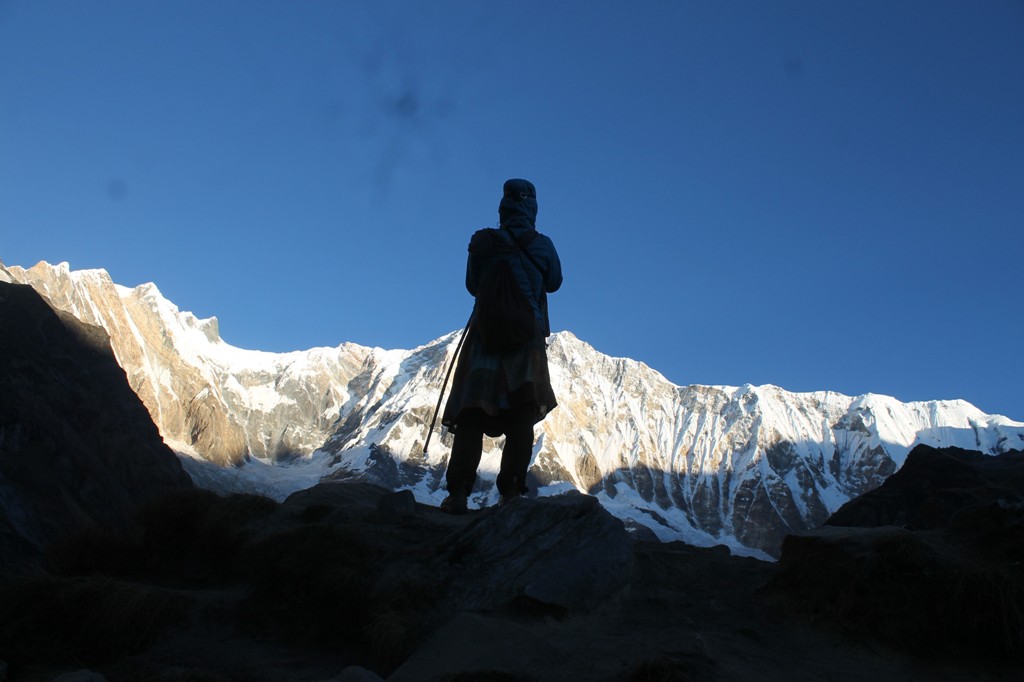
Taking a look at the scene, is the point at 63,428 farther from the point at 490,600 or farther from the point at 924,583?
the point at 924,583

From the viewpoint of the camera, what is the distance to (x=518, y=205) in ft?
32.7

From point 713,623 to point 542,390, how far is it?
120 inches

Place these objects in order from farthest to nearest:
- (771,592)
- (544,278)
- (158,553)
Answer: (544,278) → (158,553) → (771,592)

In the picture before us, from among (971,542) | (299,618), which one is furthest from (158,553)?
(971,542)

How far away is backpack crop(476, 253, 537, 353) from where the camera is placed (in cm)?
894

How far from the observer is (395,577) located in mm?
6828

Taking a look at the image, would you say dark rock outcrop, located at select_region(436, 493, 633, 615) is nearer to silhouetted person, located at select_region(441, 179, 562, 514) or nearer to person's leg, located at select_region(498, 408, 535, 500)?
silhouetted person, located at select_region(441, 179, 562, 514)

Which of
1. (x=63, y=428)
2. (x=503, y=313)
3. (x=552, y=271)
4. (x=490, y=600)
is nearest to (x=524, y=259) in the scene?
(x=552, y=271)

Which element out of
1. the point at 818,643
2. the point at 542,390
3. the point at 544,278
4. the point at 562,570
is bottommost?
the point at 818,643

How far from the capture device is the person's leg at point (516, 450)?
9297mm

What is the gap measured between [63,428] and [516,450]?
12054 cm

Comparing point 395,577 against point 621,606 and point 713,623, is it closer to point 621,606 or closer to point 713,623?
point 621,606

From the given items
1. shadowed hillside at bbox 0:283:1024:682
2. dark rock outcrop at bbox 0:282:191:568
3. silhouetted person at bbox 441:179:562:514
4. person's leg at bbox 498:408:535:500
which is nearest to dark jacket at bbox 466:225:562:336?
silhouetted person at bbox 441:179:562:514

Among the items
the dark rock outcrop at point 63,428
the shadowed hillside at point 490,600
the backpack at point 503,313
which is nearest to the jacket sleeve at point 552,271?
the backpack at point 503,313
